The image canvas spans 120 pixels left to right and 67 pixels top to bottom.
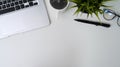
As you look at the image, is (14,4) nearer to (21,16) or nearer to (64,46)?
(21,16)

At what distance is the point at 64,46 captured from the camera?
0.69 m

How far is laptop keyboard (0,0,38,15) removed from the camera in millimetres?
662

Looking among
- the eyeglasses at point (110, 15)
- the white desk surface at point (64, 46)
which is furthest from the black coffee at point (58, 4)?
the eyeglasses at point (110, 15)

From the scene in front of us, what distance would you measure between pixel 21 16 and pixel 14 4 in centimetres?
5

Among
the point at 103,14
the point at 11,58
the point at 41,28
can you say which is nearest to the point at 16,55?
the point at 11,58

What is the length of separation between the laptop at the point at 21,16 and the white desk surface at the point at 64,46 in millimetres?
24

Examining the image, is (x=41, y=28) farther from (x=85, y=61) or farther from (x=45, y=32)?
(x=85, y=61)

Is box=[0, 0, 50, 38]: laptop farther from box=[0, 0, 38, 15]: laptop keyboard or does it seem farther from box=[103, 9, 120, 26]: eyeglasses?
box=[103, 9, 120, 26]: eyeglasses

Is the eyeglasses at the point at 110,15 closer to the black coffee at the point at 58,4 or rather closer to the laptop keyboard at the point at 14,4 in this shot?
the black coffee at the point at 58,4

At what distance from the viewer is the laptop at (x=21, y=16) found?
665mm

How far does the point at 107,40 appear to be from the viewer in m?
0.68

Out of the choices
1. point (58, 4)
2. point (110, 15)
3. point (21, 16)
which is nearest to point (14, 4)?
point (21, 16)

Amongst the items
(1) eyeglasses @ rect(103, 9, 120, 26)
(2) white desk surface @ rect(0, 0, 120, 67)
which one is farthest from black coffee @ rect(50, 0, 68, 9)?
(1) eyeglasses @ rect(103, 9, 120, 26)

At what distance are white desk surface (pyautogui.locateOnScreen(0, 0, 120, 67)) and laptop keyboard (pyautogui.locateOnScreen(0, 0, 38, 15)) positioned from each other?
2.8 inches
